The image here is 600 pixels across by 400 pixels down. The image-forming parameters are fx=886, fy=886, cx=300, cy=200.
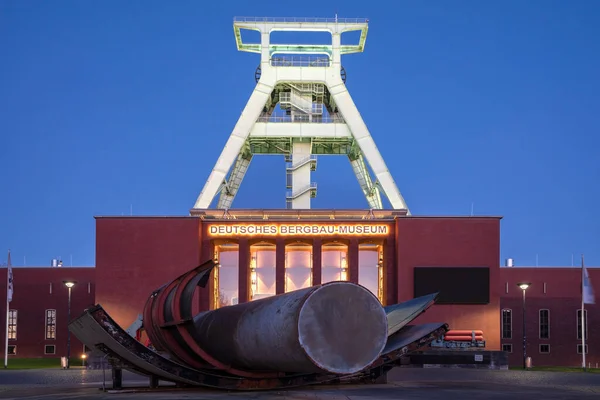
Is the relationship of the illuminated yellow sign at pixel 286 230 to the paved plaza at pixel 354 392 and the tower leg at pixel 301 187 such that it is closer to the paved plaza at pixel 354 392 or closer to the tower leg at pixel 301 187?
the tower leg at pixel 301 187

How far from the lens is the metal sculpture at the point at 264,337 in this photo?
14.8 metres

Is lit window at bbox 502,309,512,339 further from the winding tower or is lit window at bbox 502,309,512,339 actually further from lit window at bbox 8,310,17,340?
lit window at bbox 8,310,17,340

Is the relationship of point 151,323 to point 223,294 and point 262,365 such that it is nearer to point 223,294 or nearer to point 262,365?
point 262,365

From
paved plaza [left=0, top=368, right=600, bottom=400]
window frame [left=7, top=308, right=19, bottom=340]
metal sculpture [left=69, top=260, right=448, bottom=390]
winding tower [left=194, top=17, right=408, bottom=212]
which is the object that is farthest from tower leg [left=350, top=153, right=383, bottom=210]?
metal sculpture [left=69, top=260, right=448, bottom=390]

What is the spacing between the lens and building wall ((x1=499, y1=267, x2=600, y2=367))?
49.6 metres

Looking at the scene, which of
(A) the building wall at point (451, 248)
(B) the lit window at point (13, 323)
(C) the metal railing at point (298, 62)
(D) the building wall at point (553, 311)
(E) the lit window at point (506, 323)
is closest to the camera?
(A) the building wall at point (451, 248)

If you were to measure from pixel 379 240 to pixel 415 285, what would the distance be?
3858mm

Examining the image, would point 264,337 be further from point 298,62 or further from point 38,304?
point 298,62

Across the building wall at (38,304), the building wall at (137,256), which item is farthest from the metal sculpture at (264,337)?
the building wall at (38,304)

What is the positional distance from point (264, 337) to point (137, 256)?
91.0 ft

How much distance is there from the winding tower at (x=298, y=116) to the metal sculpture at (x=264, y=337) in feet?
105

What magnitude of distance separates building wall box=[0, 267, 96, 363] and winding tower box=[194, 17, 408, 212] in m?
10.3

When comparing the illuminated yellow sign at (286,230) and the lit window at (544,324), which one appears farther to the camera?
the lit window at (544,324)

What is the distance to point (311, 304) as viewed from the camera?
14.7 m
